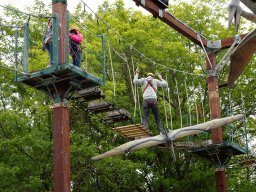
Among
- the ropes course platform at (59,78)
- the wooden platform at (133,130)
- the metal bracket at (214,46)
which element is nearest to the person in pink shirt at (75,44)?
the ropes course platform at (59,78)

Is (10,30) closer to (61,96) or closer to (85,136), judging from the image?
(85,136)

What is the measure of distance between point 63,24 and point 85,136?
11.2 metres

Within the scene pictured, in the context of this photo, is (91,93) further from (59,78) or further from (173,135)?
(173,135)

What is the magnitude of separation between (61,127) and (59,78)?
1.12 m

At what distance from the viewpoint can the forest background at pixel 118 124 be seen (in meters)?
17.6

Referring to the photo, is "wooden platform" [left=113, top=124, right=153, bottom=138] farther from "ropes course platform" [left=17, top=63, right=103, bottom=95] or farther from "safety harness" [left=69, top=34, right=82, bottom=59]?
"safety harness" [left=69, top=34, right=82, bottom=59]

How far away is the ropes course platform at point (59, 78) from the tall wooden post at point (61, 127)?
0.24 metres

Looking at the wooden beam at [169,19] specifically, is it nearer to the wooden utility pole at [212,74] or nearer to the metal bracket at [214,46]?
the wooden utility pole at [212,74]

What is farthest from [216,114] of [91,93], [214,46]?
[91,93]

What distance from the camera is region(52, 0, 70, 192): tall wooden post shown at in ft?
30.8

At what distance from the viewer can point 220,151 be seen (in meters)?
15.7

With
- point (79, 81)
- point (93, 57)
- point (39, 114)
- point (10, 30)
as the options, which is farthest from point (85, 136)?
point (79, 81)

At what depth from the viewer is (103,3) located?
1141 inches

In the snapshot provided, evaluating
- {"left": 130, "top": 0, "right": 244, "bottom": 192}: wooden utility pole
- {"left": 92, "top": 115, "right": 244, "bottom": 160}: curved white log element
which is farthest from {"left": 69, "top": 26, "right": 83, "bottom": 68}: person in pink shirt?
{"left": 130, "top": 0, "right": 244, "bottom": 192}: wooden utility pole
